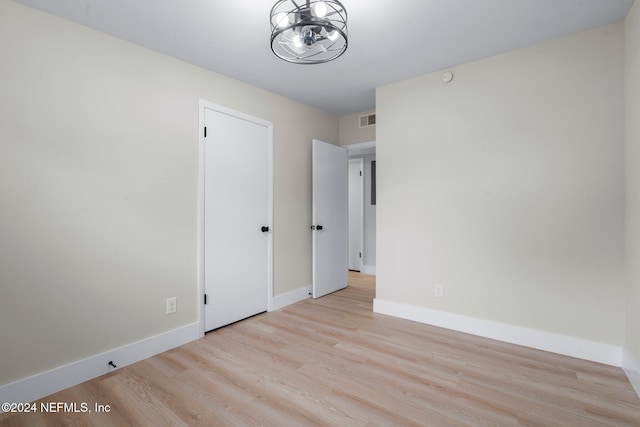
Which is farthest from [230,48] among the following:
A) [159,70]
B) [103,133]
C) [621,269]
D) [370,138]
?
[621,269]

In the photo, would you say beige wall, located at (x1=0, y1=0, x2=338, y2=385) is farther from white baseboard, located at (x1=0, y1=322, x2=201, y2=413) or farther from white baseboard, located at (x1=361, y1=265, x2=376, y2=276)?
white baseboard, located at (x1=361, y1=265, x2=376, y2=276)

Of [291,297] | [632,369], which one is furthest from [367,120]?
[632,369]

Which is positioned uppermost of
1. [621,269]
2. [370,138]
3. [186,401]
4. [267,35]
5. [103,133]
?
[267,35]

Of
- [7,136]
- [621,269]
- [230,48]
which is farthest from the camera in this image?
[230,48]

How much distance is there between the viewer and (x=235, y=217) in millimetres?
3145

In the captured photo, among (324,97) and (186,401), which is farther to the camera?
(324,97)

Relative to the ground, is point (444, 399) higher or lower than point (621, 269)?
lower

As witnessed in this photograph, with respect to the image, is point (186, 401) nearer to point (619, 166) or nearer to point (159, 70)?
point (159, 70)

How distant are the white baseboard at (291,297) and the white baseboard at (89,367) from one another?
99cm

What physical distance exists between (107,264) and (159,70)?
163cm

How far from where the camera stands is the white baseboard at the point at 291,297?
11.6 feet

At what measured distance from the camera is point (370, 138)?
→ 4.19 metres

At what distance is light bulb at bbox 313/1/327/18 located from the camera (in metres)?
1.56

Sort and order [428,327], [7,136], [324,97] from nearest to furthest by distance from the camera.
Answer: [7,136] < [428,327] < [324,97]
